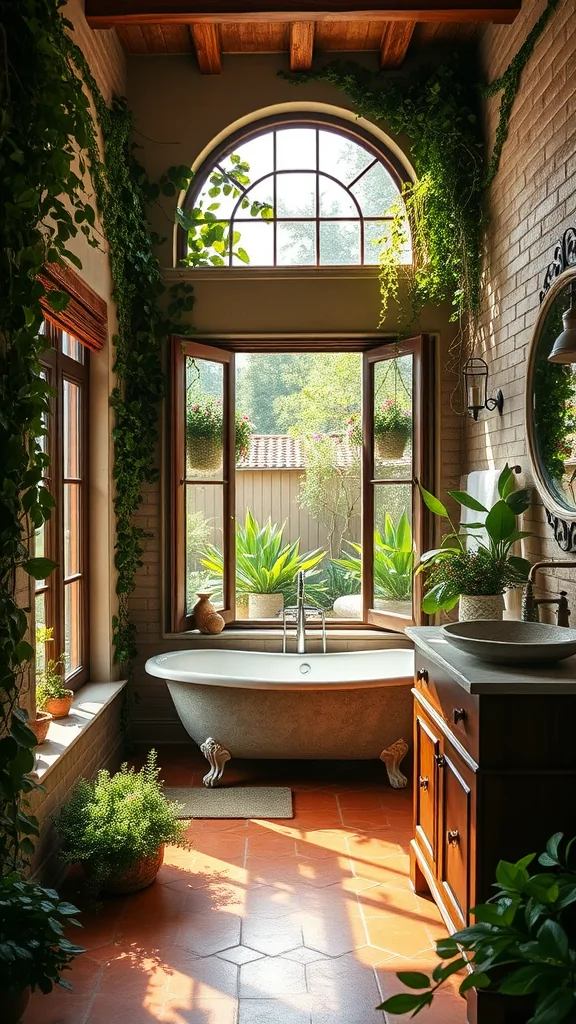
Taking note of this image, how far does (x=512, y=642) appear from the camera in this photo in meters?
2.50

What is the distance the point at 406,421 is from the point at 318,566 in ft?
15.9

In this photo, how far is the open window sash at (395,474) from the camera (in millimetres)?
4859

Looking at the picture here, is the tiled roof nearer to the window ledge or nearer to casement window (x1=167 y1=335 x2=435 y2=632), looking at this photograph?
casement window (x1=167 y1=335 x2=435 y2=632)

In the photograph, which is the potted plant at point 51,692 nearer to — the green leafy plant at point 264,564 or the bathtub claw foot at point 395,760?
the bathtub claw foot at point 395,760

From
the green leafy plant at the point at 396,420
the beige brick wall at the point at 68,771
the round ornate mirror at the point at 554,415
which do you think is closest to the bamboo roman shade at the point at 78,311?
the green leafy plant at the point at 396,420

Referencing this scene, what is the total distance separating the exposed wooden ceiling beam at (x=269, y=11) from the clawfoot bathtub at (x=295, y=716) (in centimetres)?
323

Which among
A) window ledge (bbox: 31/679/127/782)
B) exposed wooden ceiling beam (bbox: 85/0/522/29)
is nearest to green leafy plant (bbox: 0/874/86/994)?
window ledge (bbox: 31/679/127/782)

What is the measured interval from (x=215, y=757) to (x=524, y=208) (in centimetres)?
304

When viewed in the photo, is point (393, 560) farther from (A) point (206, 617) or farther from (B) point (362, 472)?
(A) point (206, 617)

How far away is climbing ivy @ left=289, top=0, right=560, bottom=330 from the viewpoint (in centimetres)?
434

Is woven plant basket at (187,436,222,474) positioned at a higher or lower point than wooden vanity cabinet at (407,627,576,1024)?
higher

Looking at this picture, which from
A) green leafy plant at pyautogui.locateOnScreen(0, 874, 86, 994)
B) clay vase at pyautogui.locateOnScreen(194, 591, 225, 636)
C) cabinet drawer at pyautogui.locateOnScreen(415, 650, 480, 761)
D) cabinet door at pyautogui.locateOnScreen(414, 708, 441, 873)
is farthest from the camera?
clay vase at pyautogui.locateOnScreen(194, 591, 225, 636)

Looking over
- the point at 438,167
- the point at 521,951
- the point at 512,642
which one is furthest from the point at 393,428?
the point at 521,951

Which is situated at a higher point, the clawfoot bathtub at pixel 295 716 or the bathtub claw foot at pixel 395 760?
the clawfoot bathtub at pixel 295 716
